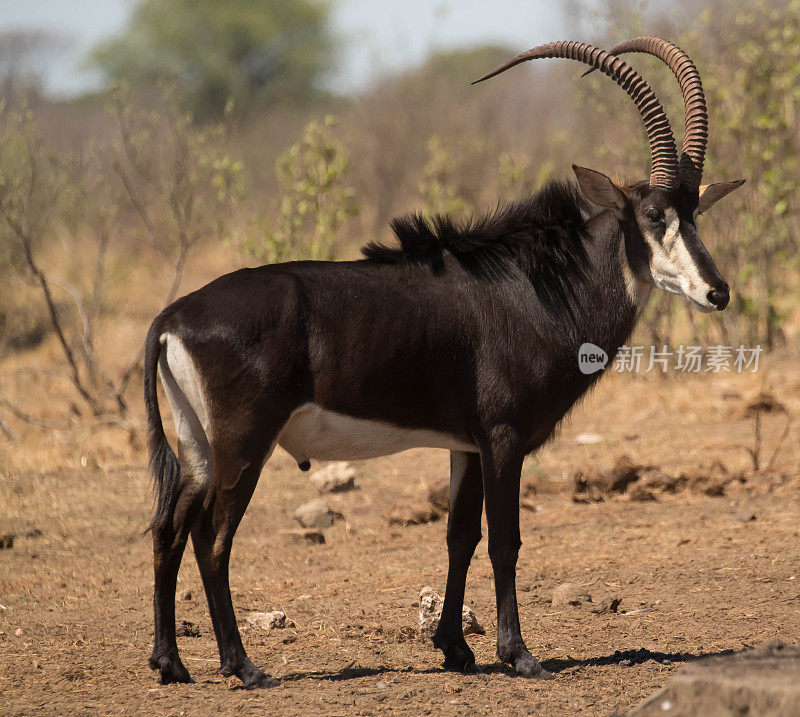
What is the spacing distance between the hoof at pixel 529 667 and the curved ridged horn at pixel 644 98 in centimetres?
248

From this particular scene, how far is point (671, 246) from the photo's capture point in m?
A: 5.26

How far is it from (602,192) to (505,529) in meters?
1.80

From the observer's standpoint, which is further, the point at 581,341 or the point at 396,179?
the point at 396,179

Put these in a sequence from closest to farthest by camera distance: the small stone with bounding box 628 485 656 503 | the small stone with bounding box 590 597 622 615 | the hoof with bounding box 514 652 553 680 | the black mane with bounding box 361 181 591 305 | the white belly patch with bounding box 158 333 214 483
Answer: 1. the white belly patch with bounding box 158 333 214 483
2. the hoof with bounding box 514 652 553 680
3. the black mane with bounding box 361 181 591 305
4. the small stone with bounding box 590 597 622 615
5. the small stone with bounding box 628 485 656 503

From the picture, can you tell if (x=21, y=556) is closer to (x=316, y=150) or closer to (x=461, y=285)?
(x=461, y=285)

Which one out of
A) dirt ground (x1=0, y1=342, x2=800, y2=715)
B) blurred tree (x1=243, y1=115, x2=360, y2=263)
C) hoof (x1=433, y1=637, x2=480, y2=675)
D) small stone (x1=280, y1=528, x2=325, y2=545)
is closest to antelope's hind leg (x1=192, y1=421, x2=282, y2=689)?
dirt ground (x1=0, y1=342, x2=800, y2=715)

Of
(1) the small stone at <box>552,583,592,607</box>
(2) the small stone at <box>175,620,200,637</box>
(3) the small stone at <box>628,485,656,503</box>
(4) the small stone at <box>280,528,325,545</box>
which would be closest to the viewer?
(2) the small stone at <box>175,620,200,637</box>

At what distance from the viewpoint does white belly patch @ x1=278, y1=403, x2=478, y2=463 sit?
4.98 m

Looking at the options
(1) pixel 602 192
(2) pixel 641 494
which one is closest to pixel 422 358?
(1) pixel 602 192

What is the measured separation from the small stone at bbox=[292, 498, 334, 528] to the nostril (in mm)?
4155

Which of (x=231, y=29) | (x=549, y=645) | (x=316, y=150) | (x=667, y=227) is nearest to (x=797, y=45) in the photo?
(x=316, y=150)

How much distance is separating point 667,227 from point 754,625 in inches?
89.0

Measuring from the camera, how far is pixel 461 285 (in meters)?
5.31

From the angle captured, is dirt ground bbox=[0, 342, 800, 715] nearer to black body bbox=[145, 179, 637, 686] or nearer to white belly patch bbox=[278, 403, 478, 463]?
black body bbox=[145, 179, 637, 686]
